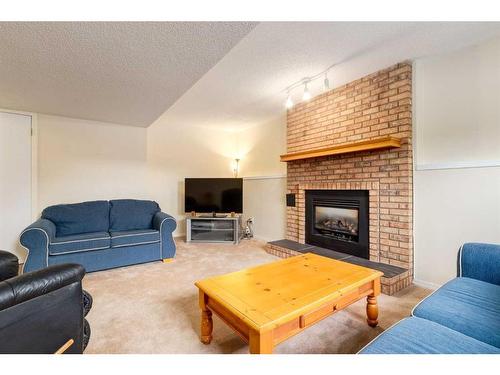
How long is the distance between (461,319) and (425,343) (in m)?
0.34

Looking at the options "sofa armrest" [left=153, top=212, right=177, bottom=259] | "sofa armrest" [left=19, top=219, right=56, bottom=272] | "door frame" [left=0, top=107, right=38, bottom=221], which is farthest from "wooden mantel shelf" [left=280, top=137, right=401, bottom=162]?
"door frame" [left=0, top=107, right=38, bottom=221]

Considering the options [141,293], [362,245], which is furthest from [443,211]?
[141,293]

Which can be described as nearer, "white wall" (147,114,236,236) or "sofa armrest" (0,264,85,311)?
"sofa armrest" (0,264,85,311)

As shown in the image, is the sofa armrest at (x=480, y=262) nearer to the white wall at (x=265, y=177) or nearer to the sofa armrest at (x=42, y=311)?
the sofa armrest at (x=42, y=311)

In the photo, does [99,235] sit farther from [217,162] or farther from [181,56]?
[217,162]

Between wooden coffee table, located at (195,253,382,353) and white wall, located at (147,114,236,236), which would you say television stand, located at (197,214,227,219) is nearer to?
white wall, located at (147,114,236,236)

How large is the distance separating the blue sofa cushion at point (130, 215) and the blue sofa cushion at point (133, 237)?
23 cm

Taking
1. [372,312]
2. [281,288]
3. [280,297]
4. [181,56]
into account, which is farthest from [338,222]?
[181,56]

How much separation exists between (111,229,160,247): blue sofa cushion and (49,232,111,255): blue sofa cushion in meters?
0.09

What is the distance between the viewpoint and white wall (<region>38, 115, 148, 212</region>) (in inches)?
137

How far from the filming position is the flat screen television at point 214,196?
14.7 feet

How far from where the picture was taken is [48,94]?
262 cm

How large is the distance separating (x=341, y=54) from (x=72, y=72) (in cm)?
245
